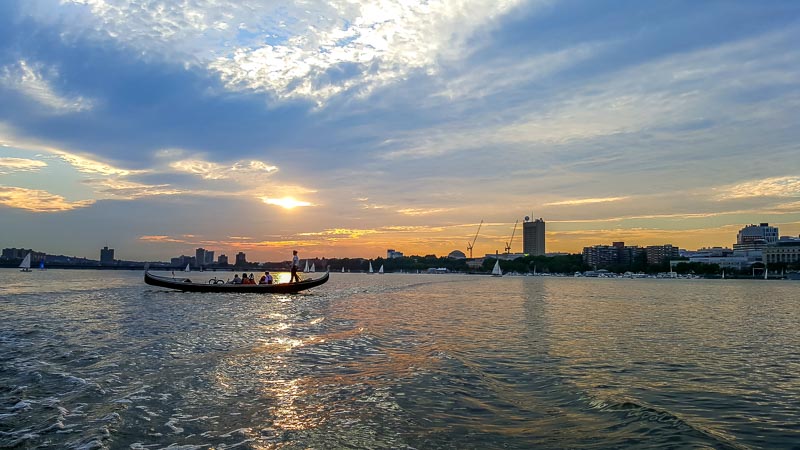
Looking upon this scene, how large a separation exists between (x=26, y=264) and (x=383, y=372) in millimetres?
180237

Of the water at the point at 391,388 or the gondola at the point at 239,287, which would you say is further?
the gondola at the point at 239,287

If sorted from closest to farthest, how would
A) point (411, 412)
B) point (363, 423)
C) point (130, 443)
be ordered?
1. point (130, 443)
2. point (363, 423)
3. point (411, 412)

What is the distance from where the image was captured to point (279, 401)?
12469 millimetres

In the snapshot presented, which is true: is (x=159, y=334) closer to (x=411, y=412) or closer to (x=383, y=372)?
(x=383, y=372)

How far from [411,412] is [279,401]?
3234 mm

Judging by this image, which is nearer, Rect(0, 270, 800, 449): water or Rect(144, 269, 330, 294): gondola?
Rect(0, 270, 800, 449): water

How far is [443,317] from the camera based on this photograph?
35562 millimetres

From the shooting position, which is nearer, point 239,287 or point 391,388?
point 391,388

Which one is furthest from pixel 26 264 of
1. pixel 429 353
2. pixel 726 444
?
pixel 726 444

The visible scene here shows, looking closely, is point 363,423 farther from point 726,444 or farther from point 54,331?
point 54,331

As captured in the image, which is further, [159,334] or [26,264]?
[26,264]

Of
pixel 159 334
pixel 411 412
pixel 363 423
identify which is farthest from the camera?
pixel 159 334

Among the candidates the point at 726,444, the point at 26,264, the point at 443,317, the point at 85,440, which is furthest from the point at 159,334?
the point at 26,264

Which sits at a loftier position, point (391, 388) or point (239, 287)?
point (391, 388)
